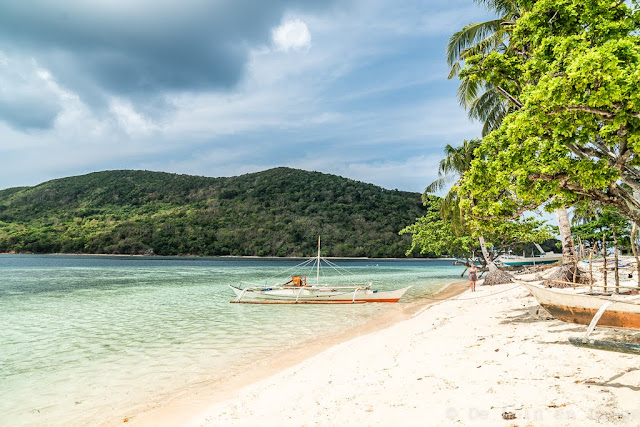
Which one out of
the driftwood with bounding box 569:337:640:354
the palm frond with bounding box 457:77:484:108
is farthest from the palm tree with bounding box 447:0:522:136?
the driftwood with bounding box 569:337:640:354

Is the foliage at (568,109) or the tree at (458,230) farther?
the tree at (458,230)

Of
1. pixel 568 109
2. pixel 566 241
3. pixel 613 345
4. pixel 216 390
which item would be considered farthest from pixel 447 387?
pixel 566 241

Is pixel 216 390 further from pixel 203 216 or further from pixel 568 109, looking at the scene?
pixel 203 216

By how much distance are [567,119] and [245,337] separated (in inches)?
424

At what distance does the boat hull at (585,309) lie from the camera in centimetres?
655

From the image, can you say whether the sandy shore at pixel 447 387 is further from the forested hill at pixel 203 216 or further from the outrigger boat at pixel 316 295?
the forested hill at pixel 203 216

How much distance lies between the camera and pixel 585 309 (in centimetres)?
754

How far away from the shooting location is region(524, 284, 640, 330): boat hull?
655cm

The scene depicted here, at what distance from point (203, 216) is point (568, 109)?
339 ft

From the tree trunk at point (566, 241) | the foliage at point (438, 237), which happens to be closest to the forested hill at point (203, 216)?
the foliage at point (438, 237)

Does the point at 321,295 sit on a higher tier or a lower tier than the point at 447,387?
lower

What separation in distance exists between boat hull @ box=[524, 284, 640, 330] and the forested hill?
8649 centimetres

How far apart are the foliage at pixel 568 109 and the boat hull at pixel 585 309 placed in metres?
2.10

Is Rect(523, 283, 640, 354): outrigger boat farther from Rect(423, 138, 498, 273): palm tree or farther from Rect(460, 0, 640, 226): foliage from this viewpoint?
Rect(423, 138, 498, 273): palm tree
